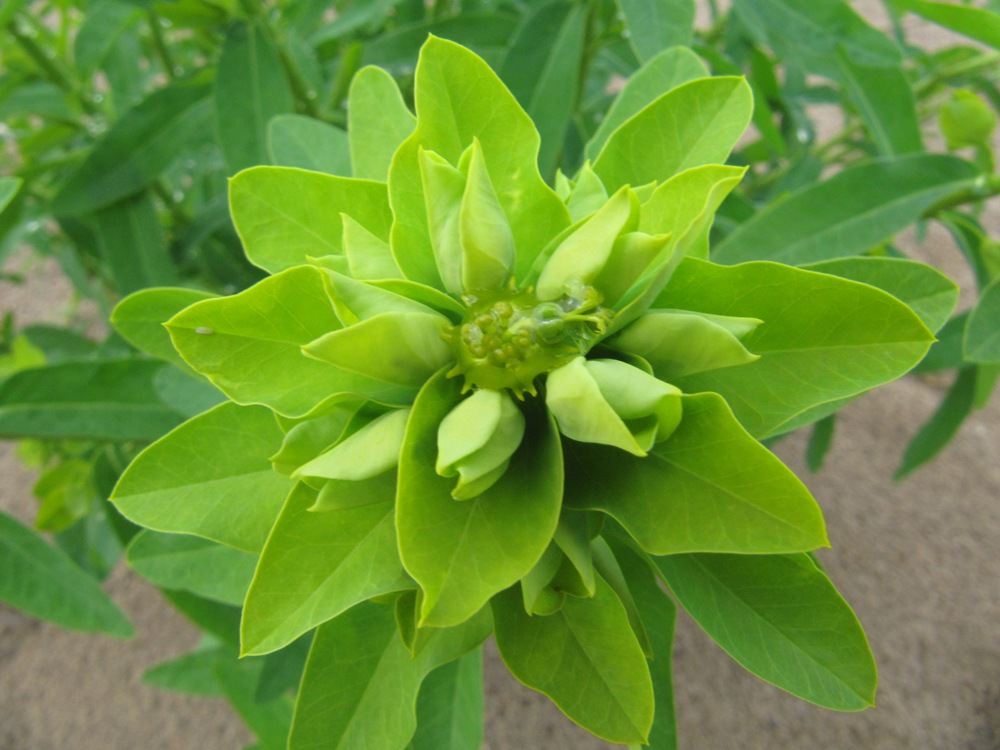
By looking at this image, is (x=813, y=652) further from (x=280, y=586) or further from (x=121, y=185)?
(x=121, y=185)

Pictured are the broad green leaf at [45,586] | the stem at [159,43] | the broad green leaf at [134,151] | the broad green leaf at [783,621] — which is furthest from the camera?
the stem at [159,43]

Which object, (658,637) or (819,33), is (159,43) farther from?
(658,637)

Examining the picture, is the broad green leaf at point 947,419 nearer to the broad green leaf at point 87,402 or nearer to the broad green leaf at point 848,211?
the broad green leaf at point 848,211

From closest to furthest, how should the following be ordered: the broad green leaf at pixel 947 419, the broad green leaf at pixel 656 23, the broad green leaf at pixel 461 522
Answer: the broad green leaf at pixel 461 522
the broad green leaf at pixel 656 23
the broad green leaf at pixel 947 419

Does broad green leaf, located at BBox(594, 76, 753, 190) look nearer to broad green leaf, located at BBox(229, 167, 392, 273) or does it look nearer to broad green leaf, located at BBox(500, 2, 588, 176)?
broad green leaf, located at BBox(229, 167, 392, 273)

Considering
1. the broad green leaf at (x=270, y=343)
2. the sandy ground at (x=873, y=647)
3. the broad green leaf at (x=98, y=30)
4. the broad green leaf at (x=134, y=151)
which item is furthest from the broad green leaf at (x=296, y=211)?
the sandy ground at (x=873, y=647)

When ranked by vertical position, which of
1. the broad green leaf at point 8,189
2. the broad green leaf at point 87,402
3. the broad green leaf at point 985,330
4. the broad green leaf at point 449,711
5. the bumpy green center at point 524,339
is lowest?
the broad green leaf at point 449,711

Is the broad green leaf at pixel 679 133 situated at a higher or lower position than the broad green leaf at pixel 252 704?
higher
